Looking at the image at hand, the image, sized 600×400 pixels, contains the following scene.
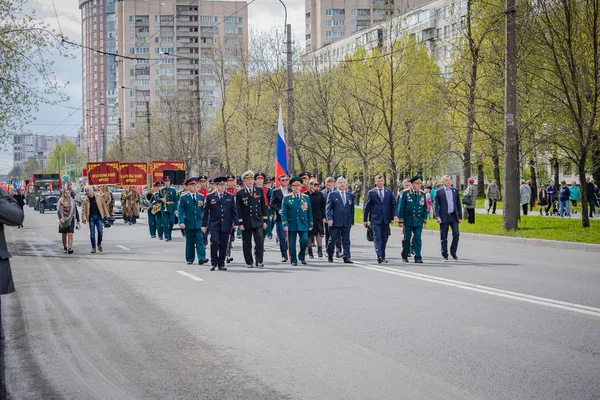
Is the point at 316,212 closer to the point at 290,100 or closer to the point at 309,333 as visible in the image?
the point at 309,333

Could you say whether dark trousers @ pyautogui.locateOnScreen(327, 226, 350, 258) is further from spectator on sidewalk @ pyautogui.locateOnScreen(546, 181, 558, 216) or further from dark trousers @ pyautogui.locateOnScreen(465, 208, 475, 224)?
spectator on sidewalk @ pyautogui.locateOnScreen(546, 181, 558, 216)

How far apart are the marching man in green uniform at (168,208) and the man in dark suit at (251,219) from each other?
1002 cm

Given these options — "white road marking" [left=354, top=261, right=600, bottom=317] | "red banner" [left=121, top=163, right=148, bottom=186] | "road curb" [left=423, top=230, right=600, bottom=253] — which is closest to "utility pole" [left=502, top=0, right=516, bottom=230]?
"road curb" [left=423, top=230, right=600, bottom=253]

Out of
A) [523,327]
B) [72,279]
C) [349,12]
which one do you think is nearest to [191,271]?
[72,279]

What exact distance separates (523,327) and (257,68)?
4906 centimetres

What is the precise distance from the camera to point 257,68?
185 feet

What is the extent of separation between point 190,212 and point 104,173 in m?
27.3

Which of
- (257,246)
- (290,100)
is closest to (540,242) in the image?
(257,246)

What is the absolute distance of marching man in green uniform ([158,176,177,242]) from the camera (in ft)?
86.5

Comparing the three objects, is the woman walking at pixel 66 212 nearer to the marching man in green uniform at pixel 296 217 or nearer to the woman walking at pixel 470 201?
the marching man in green uniform at pixel 296 217

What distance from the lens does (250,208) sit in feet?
54.6

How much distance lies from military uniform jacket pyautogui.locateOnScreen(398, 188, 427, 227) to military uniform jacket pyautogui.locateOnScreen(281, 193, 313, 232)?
79.8 inches

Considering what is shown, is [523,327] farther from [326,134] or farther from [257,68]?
[257,68]

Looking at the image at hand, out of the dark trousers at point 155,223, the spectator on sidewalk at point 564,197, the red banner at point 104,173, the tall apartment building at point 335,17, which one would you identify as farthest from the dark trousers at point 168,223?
the tall apartment building at point 335,17
